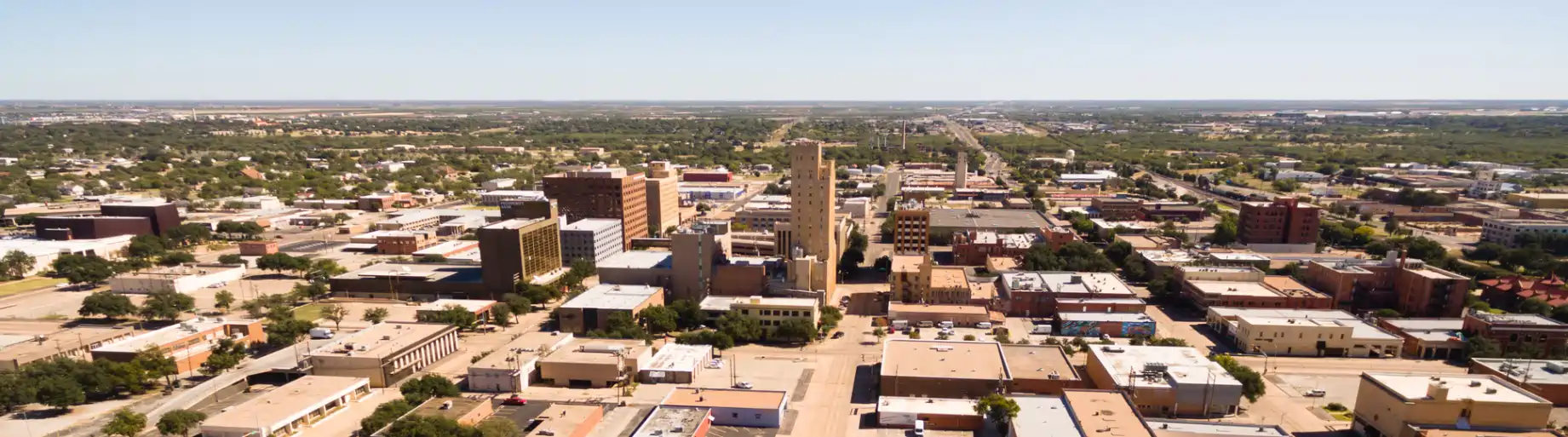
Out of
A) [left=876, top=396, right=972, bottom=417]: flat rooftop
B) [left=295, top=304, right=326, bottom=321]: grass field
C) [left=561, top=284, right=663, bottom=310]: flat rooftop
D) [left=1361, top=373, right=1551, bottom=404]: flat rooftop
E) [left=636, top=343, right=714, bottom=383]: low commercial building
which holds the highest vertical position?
[left=1361, top=373, right=1551, bottom=404]: flat rooftop

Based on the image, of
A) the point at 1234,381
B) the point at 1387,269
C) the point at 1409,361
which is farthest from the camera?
the point at 1387,269

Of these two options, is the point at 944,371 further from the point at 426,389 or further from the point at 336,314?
the point at 336,314

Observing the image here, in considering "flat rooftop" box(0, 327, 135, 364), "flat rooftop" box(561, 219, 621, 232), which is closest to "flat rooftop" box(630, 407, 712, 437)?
"flat rooftop" box(0, 327, 135, 364)

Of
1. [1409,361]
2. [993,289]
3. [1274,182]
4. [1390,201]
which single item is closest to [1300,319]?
[1409,361]

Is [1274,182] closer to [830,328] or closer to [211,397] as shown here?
[830,328]

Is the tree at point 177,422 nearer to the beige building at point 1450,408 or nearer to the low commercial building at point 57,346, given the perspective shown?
the low commercial building at point 57,346

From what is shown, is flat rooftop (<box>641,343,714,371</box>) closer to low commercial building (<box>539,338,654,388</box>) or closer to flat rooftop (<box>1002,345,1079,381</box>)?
low commercial building (<box>539,338,654,388</box>)
